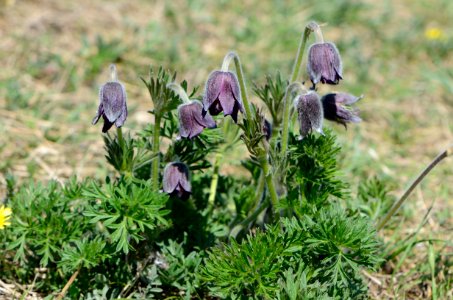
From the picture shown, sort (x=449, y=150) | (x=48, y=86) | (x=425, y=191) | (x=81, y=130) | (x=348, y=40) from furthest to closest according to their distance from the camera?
1. (x=348, y=40)
2. (x=48, y=86)
3. (x=81, y=130)
4. (x=425, y=191)
5. (x=449, y=150)

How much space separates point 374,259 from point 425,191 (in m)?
1.49

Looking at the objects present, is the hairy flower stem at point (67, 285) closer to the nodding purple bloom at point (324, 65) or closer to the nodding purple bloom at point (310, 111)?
the nodding purple bloom at point (310, 111)

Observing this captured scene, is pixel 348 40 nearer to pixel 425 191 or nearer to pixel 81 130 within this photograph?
pixel 425 191

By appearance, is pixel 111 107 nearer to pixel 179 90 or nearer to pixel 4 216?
pixel 179 90

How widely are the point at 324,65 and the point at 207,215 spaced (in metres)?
0.87

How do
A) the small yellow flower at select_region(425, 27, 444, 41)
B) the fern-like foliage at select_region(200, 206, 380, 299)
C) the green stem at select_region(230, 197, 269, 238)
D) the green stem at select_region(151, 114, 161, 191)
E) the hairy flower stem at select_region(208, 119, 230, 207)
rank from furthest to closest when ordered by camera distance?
the small yellow flower at select_region(425, 27, 444, 41)
the hairy flower stem at select_region(208, 119, 230, 207)
the green stem at select_region(230, 197, 269, 238)
the green stem at select_region(151, 114, 161, 191)
the fern-like foliage at select_region(200, 206, 380, 299)

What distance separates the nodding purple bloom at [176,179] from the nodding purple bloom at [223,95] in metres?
0.26

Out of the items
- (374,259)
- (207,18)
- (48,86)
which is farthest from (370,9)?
(374,259)

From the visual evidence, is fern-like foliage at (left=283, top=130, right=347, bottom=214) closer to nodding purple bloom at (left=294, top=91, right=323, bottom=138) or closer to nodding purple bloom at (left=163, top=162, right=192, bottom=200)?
nodding purple bloom at (left=294, top=91, right=323, bottom=138)

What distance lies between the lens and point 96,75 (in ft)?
14.3

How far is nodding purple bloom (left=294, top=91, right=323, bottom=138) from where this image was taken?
7.35ft

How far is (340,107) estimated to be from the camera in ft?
8.07

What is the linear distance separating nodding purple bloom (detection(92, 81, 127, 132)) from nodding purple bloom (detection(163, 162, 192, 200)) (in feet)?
0.85

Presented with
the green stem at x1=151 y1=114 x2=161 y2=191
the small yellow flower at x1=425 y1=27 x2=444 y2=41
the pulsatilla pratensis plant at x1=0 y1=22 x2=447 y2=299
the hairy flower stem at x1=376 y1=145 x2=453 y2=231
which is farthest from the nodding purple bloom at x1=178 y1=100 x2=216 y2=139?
the small yellow flower at x1=425 y1=27 x2=444 y2=41
